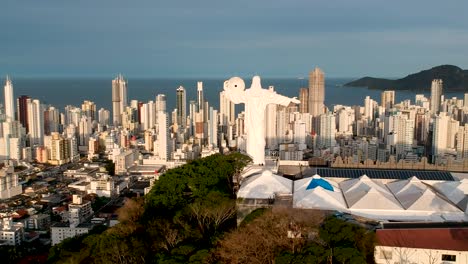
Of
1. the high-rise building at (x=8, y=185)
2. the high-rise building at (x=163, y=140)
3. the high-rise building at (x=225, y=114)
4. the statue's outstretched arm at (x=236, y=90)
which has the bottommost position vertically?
the high-rise building at (x=8, y=185)

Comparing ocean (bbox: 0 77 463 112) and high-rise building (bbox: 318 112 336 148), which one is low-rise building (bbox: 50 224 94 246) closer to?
high-rise building (bbox: 318 112 336 148)

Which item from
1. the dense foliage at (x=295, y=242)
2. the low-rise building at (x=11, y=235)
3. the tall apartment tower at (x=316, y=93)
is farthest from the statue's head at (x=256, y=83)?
the tall apartment tower at (x=316, y=93)

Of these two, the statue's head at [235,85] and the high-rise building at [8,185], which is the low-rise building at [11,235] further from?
the statue's head at [235,85]

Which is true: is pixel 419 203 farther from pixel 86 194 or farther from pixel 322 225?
pixel 86 194

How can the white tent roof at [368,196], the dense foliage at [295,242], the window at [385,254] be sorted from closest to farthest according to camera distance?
the dense foliage at [295,242]
the window at [385,254]
the white tent roof at [368,196]

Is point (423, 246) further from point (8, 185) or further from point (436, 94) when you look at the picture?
point (436, 94)

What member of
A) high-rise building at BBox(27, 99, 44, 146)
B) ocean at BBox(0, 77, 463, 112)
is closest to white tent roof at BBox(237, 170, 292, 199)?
high-rise building at BBox(27, 99, 44, 146)
